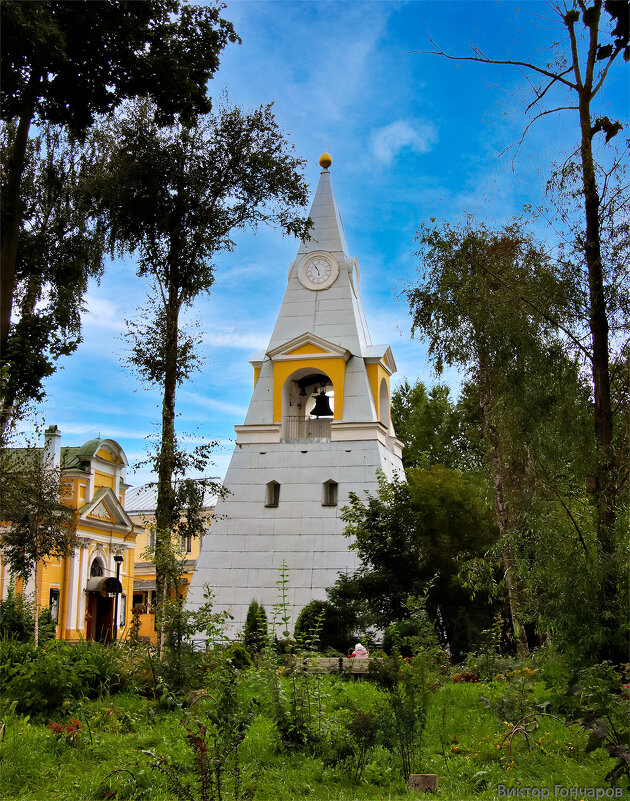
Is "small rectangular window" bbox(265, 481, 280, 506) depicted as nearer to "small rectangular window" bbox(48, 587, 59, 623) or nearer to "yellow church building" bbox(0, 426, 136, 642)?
"yellow church building" bbox(0, 426, 136, 642)

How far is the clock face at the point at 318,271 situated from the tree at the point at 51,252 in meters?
6.90

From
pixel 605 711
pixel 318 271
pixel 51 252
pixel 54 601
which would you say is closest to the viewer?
pixel 605 711

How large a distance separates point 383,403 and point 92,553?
13589 mm

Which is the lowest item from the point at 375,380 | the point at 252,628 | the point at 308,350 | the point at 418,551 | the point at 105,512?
the point at 252,628

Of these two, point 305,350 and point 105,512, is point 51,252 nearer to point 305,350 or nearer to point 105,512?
point 305,350

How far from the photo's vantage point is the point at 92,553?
28750mm

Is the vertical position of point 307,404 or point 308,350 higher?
point 308,350

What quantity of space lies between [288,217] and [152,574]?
93.1ft

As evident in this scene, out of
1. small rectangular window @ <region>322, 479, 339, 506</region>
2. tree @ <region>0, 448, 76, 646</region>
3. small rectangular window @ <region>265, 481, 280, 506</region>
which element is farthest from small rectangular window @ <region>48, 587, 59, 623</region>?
small rectangular window @ <region>322, 479, 339, 506</region>

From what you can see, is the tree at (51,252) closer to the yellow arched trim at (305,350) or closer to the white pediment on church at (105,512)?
the yellow arched trim at (305,350)

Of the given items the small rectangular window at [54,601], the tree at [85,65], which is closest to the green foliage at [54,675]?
the tree at [85,65]

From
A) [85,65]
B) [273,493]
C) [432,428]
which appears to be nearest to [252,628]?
[273,493]

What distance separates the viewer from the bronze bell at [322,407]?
20.5 metres

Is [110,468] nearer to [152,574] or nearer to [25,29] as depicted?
[152,574]
